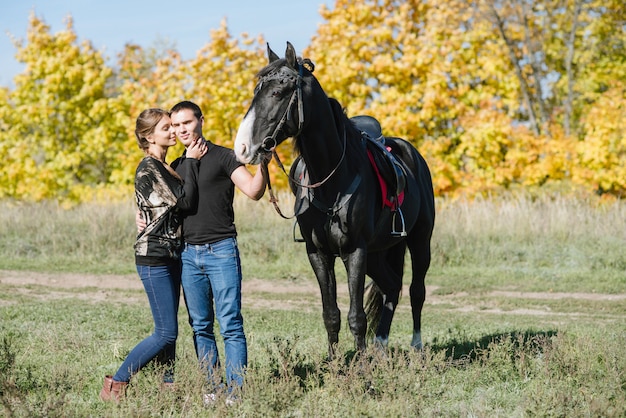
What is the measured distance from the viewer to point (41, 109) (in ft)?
67.7

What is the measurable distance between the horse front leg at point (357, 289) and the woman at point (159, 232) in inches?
49.9

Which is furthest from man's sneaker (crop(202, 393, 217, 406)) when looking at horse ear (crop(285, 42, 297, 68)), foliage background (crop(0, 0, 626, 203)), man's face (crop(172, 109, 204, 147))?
foliage background (crop(0, 0, 626, 203))

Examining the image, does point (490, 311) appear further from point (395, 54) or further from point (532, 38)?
point (532, 38)

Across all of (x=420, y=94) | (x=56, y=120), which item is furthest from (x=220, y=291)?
(x=56, y=120)

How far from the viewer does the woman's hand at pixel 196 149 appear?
4.90 metres

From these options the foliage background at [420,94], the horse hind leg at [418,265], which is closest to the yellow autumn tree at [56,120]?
the foliage background at [420,94]

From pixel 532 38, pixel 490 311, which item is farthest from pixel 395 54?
pixel 490 311

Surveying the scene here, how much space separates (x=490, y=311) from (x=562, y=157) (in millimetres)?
7814

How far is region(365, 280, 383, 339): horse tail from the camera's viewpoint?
694 centimetres

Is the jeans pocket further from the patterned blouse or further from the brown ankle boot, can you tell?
the brown ankle boot

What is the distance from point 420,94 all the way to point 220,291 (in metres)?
14.1

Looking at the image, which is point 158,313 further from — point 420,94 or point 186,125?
point 420,94

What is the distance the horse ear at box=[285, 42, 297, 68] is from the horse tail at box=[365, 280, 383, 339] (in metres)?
2.74

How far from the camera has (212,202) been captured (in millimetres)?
4867
